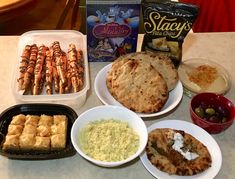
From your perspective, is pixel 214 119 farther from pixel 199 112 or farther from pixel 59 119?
pixel 59 119

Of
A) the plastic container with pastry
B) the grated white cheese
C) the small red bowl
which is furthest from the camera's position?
the plastic container with pastry

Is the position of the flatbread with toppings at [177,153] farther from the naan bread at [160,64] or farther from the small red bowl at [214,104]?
the naan bread at [160,64]

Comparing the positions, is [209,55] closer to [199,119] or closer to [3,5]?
[199,119]

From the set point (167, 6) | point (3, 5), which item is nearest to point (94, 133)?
point (167, 6)

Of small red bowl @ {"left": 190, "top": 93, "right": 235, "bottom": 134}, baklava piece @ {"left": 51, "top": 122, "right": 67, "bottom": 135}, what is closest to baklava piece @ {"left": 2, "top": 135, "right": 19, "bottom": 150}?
baklava piece @ {"left": 51, "top": 122, "right": 67, "bottom": 135}

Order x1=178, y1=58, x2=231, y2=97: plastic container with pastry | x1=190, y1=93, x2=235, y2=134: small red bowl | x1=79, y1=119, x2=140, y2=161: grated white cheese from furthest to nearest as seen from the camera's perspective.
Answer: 1. x1=178, y1=58, x2=231, y2=97: plastic container with pastry
2. x1=190, y1=93, x2=235, y2=134: small red bowl
3. x1=79, y1=119, x2=140, y2=161: grated white cheese

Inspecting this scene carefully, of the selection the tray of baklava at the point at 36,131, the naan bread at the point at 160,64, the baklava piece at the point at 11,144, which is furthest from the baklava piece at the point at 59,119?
the naan bread at the point at 160,64

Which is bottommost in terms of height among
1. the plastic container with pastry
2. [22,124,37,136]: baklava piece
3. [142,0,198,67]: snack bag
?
[22,124,37,136]: baklava piece

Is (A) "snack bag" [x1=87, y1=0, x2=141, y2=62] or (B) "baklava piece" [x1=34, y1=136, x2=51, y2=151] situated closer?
(B) "baklava piece" [x1=34, y1=136, x2=51, y2=151]

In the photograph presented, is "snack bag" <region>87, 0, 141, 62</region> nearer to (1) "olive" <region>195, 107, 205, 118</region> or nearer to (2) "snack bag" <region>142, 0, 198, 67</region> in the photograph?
(2) "snack bag" <region>142, 0, 198, 67</region>
